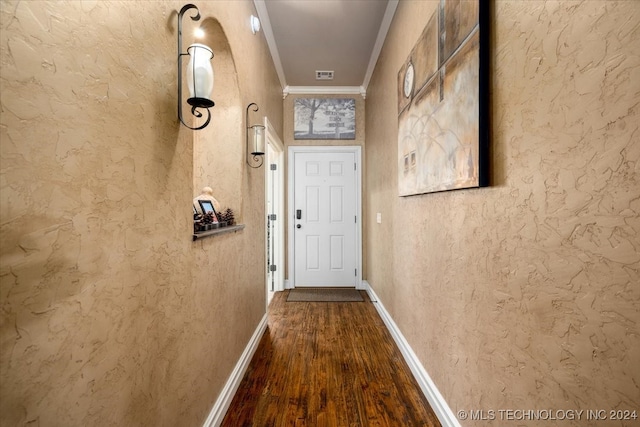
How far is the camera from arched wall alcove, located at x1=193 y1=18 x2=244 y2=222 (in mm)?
1879

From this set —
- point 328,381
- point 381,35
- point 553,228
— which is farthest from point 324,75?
point 553,228

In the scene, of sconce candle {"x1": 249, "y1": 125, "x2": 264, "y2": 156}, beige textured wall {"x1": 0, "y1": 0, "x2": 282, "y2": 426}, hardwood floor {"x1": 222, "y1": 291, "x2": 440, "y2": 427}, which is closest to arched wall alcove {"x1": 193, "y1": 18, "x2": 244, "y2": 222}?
sconce candle {"x1": 249, "y1": 125, "x2": 264, "y2": 156}

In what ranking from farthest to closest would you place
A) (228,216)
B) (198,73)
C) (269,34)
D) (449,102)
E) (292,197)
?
(292,197)
(269,34)
(228,216)
(449,102)
(198,73)

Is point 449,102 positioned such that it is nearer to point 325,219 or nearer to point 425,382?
point 425,382

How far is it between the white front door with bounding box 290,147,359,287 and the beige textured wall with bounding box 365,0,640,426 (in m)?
2.66

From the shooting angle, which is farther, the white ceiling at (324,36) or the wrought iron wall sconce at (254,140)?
the white ceiling at (324,36)

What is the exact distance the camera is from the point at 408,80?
2096mm

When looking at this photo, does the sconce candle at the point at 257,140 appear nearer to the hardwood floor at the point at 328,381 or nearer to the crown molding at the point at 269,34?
the crown molding at the point at 269,34

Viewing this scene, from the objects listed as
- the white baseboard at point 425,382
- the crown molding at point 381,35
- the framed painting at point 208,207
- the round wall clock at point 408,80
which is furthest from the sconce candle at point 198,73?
the crown molding at point 381,35

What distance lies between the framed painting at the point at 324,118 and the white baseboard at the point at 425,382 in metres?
2.56

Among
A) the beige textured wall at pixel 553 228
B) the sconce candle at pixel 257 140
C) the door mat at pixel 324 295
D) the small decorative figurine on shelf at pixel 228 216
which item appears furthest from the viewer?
the door mat at pixel 324 295

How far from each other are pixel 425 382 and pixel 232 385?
3.79 feet

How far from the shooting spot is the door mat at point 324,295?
145 inches

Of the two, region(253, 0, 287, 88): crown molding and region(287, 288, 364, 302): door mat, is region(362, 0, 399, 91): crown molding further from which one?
region(287, 288, 364, 302): door mat
